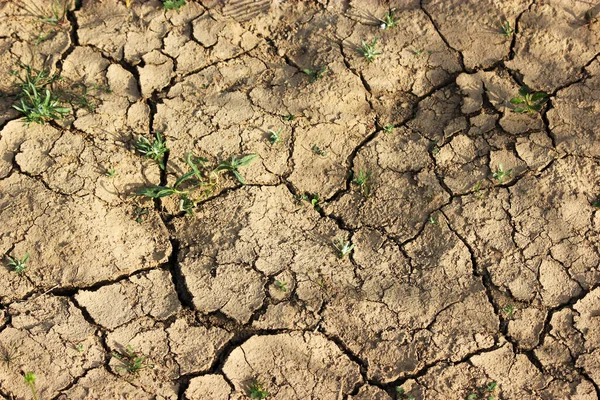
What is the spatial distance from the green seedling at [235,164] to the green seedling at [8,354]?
4.54 feet

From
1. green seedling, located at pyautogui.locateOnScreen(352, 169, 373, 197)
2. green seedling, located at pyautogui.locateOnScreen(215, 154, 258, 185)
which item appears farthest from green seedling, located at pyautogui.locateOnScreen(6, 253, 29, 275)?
green seedling, located at pyautogui.locateOnScreen(352, 169, 373, 197)

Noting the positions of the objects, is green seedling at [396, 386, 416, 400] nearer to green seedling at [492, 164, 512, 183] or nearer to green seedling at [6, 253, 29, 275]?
green seedling at [492, 164, 512, 183]

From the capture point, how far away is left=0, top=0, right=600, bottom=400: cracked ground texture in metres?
2.97

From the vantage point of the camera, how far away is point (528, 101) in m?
3.36

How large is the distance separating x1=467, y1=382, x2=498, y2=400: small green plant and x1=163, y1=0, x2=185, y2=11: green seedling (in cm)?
279

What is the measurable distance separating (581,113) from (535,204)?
2.06ft

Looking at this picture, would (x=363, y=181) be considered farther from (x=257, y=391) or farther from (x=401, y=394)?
(x=257, y=391)

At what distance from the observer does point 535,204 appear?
317 centimetres

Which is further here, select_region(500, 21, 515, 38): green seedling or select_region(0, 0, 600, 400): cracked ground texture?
select_region(500, 21, 515, 38): green seedling

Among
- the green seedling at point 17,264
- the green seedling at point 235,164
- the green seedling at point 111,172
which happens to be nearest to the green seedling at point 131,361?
the green seedling at point 17,264

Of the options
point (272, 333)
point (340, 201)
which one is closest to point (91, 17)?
point (340, 201)

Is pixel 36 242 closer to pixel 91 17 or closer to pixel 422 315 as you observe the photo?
pixel 91 17

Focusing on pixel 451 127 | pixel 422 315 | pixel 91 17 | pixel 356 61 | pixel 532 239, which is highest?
pixel 91 17

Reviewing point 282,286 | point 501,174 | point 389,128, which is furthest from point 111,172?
point 501,174
